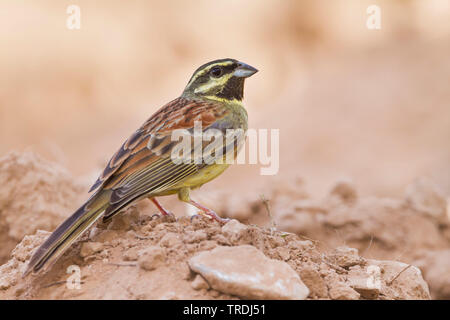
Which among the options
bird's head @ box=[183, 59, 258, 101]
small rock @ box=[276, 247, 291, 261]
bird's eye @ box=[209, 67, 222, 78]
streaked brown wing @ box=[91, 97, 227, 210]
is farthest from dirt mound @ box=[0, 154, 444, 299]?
bird's eye @ box=[209, 67, 222, 78]

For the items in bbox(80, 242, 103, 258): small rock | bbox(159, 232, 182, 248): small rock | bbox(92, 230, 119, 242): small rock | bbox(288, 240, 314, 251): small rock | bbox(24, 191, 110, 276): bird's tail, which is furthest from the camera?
bbox(288, 240, 314, 251): small rock

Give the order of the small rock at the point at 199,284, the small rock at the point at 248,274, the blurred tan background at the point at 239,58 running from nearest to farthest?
the small rock at the point at 248,274 → the small rock at the point at 199,284 → the blurred tan background at the point at 239,58

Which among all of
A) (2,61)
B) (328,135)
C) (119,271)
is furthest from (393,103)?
(119,271)

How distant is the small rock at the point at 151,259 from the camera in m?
4.01

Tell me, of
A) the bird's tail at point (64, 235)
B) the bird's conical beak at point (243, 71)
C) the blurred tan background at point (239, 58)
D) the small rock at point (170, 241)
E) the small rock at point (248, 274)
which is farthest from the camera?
the blurred tan background at point (239, 58)

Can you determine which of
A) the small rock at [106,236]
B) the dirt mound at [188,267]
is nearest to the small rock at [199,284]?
the dirt mound at [188,267]

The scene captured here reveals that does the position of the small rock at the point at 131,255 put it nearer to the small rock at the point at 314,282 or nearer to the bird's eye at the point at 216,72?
the small rock at the point at 314,282

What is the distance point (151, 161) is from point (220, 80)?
1.28m

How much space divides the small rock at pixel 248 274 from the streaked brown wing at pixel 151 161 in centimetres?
86

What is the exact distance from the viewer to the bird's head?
568 cm

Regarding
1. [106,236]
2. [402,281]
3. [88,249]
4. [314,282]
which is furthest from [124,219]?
[402,281]

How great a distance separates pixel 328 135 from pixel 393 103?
2.10 m

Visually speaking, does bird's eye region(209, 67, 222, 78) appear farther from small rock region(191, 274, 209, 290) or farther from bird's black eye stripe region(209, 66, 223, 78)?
small rock region(191, 274, 209, 290)

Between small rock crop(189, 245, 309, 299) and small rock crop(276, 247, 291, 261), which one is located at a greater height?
small rock crop(189, 245, 309, 299)
